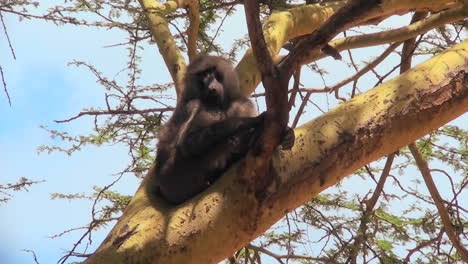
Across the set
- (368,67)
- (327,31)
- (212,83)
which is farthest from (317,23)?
(327,31)

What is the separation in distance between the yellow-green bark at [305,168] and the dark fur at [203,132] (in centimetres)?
35

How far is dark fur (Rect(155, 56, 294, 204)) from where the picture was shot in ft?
11.5

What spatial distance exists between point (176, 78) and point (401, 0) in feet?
5.68

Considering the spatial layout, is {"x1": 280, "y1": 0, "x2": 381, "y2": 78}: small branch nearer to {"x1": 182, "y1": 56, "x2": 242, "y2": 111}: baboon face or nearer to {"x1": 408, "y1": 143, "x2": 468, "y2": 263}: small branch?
{"x1": 182, "y1": 56, "x2": 242, "y2": 111}: baboon face

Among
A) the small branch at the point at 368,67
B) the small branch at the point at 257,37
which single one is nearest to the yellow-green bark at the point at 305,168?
the small branch at the point at 257,37

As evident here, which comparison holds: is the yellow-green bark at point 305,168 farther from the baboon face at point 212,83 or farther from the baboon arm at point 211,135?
the baboon face at point 212,83

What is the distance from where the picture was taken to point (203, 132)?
372 cm

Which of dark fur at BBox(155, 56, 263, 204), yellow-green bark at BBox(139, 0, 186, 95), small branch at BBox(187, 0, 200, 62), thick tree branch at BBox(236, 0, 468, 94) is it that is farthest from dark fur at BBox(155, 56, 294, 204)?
small branch at BBox(187, 0, 200, 62)

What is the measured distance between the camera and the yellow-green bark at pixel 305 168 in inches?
114

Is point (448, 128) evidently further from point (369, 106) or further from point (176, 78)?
point (369, 106)

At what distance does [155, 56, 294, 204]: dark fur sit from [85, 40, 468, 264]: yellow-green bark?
35 centimetres

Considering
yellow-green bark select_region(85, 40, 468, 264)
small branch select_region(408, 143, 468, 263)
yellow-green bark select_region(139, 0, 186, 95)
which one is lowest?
yellow-green bark select_region(85, 40, 468, 264)

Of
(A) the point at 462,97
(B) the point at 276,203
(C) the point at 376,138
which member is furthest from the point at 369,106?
(B) the point at 276,203

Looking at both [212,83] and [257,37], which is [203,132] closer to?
[212,83]
